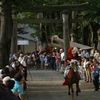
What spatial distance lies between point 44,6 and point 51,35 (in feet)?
112

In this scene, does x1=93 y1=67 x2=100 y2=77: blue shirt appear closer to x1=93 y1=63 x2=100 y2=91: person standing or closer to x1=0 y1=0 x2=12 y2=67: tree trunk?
x1=93 y1=63 x2=100 y2=91: person standing

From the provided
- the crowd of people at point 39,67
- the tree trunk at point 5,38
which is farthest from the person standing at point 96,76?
the tree trunk at point 5,38

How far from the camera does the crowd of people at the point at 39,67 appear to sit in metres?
9.71

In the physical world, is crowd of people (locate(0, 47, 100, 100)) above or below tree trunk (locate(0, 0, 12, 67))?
below

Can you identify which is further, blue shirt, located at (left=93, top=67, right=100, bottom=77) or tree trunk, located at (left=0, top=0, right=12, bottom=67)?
tree trunk, located at (left=0, top=0, right=12, bottom=67)

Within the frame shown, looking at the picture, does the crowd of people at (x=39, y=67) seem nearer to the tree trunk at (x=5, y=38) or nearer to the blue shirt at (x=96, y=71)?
the blue shirt at (x=96, y=71)

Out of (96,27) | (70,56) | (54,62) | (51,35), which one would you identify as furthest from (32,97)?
(51,35)

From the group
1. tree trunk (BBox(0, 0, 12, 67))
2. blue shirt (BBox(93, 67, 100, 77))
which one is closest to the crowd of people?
blue shirt (BBox(93, 67, 100, 77))

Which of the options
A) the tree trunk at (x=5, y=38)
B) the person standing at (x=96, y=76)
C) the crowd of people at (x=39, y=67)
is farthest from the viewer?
the tree trunk at (x=5, y=38)

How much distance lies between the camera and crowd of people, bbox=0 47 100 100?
9711 millimetres

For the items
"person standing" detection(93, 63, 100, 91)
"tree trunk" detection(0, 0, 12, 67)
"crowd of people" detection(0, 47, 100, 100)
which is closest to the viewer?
"crowd of people" detection(0, 47, 100, 100)

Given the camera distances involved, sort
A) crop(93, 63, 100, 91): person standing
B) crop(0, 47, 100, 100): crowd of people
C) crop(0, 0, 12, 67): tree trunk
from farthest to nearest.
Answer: crop(0, 0, 12, 67): tree trunk < crop(93, 63, 100, 91): person standing < crop(0, 47, 100, 100): crowd of people

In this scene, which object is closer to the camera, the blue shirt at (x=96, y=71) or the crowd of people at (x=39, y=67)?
the crowd of people at (x=39, y=67)

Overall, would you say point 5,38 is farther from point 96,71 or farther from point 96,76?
point 96,76
